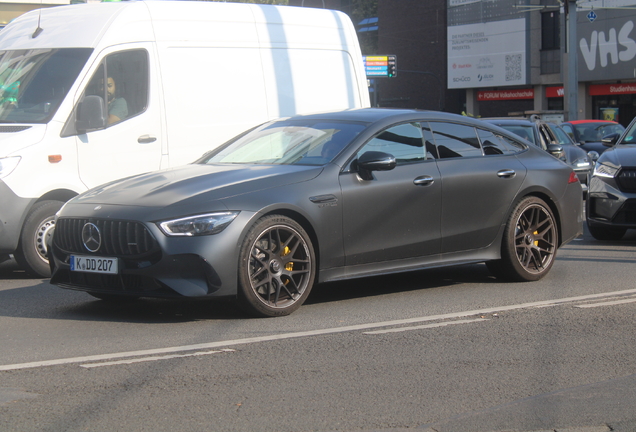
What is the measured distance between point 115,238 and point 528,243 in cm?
374

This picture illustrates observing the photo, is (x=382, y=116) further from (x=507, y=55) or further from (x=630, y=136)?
(x=507, y=55)

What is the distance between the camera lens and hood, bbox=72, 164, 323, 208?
6.27 m

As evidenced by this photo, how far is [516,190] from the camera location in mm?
7949

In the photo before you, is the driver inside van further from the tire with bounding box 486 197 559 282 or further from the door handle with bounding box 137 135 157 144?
the tire with bounding box 486 197 559 282

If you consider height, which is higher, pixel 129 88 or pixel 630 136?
pixel 129 88

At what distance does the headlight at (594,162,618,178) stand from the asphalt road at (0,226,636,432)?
349 cm


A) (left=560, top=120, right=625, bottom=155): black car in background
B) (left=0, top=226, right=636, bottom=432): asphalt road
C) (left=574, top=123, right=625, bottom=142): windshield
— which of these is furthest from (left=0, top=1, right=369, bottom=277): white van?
(left=574, top=123, right=625, bottom=142): windshield

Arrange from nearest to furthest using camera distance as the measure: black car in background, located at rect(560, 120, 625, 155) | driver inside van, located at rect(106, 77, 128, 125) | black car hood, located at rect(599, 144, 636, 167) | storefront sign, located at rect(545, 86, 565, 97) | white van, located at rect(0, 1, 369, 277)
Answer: white van, located at rect(0, 1, 369, 277) < driver inside van, located at rect(106, 77, 128, 125) < black car hood, located at rect(599, 144, 636, 167) < black car in background, located at rect(560, 120, 625, 155) < storefront sign, located at rect(545, 86, 565, 97)

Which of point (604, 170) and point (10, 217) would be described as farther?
point (604, 170)

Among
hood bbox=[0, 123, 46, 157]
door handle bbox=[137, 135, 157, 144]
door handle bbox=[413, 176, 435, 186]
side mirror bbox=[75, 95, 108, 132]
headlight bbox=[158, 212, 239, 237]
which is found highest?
side mirror bbox=[75, 95, 108, 132]

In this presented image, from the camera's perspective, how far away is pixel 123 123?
9.54m

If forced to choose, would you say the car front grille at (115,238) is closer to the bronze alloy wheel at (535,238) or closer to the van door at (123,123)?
the van door at (123,123)

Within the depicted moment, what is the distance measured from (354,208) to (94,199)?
75.7 inches

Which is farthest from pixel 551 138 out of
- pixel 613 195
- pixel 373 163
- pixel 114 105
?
pixel 373 163
